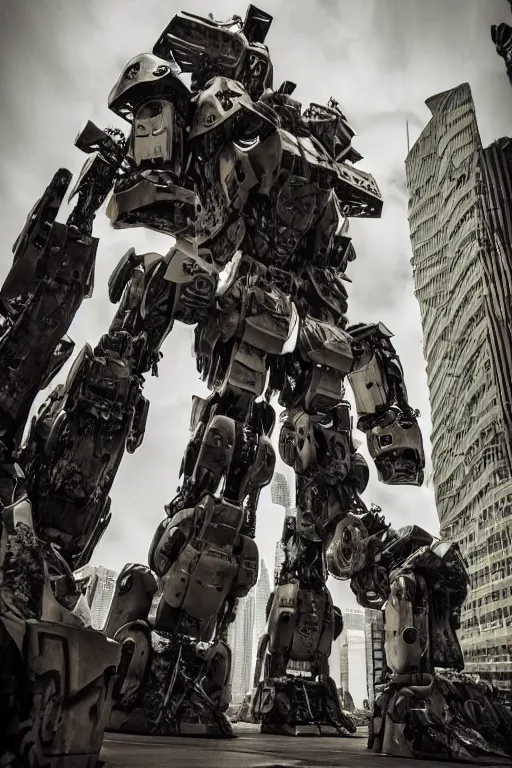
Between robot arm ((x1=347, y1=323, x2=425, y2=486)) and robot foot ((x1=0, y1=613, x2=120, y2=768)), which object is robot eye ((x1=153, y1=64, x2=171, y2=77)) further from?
robot foot ((x1=0, y1=613, x2=120, y2=768))

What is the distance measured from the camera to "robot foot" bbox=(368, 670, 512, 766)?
1676 millimetres

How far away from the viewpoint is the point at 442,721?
5.74 ft

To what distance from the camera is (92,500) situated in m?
1.90

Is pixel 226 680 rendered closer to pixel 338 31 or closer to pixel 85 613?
pixel 85 613

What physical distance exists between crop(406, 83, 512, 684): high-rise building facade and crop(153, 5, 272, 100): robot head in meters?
1.64

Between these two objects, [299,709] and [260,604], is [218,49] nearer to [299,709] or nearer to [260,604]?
[299,709]

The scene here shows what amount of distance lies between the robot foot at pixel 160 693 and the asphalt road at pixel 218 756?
10 centimetres

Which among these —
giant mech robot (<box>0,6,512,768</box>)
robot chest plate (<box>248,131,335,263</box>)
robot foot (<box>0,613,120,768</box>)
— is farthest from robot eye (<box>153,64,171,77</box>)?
robot foot (<box>0,613,120,768</box>)

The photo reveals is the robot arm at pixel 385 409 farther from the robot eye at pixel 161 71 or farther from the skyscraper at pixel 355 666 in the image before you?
the skyscraper at pixel 355 666

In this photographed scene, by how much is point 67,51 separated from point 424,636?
2.38m

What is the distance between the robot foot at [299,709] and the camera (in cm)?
262

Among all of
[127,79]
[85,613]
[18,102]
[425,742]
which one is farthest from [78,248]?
[425,742]

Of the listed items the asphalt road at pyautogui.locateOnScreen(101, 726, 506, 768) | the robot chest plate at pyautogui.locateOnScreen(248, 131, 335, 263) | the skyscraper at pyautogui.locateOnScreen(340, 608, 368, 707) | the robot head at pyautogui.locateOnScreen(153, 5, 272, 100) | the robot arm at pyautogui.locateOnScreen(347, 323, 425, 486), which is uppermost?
the robot head at pyautogui.locateOnScreen(153, 5, 272, 100)

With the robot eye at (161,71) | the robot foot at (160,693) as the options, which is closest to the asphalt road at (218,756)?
the robot foot at (160,693)
